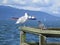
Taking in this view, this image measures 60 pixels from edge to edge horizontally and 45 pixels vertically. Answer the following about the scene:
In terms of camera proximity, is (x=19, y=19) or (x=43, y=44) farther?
(x=19, y=19)

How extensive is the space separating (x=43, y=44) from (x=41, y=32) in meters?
0.27

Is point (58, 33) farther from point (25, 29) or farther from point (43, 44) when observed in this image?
point (25, 29)

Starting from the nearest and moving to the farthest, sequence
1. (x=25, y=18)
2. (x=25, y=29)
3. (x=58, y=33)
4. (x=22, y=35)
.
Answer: (x=58, y=33), (x=25, y=29), (x=22, y=35), (x=25, y=18)

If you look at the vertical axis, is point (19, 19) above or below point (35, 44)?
above

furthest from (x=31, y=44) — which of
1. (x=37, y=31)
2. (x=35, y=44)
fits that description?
(x=37, y=31)

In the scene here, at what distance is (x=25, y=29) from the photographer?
689cm

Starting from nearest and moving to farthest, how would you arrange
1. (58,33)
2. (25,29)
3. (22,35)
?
(58,33) → (25,29) → (22,35)

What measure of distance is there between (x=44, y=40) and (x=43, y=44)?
92mm

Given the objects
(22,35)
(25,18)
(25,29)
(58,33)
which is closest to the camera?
(58,33)

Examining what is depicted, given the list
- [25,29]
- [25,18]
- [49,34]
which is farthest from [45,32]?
[25,18]

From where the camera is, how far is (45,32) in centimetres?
564

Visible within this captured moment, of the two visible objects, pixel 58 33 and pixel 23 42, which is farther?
pixel 23 42

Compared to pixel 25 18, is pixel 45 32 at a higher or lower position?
lower

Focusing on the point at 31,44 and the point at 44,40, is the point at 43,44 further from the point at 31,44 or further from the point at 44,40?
the point at 31,44
